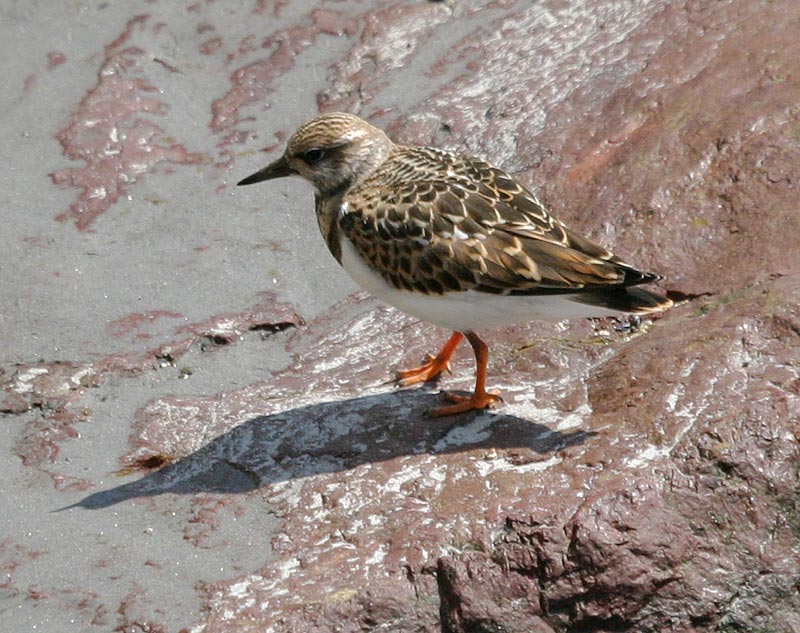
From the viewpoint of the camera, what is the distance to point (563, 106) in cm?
751

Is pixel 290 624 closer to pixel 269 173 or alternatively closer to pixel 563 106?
pixel 269 173

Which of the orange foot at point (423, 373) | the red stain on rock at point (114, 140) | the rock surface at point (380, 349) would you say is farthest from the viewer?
the red stain on rock at point (114, 140)

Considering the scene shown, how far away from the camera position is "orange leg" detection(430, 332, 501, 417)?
19.3 ft

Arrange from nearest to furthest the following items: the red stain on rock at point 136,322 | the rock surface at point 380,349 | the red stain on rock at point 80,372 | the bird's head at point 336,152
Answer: the rock surface at point 380,349, the red stain on rock at point 80,372, the bird's head at point 336,152, the red stain on rock at point 136,322

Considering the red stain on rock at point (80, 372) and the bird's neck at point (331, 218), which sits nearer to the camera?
the red stain on rock at point (80, 372)

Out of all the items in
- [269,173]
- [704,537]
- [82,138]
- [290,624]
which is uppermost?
[82,138]

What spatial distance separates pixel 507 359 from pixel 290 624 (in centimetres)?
209

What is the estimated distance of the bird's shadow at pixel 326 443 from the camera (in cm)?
554

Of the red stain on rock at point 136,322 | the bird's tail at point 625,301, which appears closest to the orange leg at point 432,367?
the bird's tail at point 625,301

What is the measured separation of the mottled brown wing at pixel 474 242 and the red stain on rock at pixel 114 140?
1920 mm

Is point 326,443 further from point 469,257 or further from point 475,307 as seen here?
point 469,257

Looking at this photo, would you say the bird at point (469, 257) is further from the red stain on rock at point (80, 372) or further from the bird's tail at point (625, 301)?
the red stain on rock at point (80, 372)

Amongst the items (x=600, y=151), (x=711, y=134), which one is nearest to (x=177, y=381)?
(x=600, y=151)

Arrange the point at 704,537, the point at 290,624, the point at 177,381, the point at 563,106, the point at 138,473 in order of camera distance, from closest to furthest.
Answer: the point at 290,624 < the point at 704,537 < the point at 138,473 < the point at 177,381 < the point at 563,106
